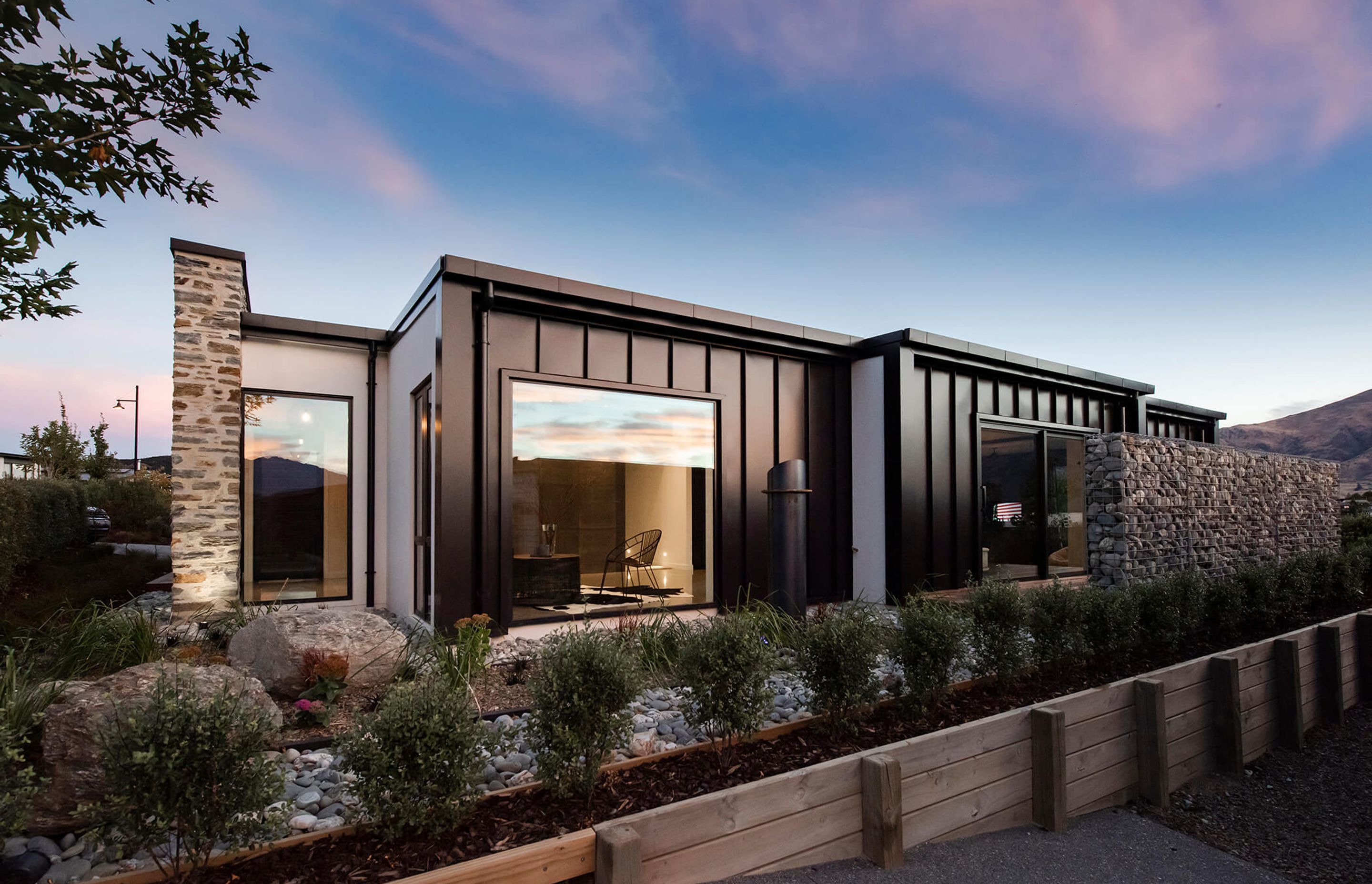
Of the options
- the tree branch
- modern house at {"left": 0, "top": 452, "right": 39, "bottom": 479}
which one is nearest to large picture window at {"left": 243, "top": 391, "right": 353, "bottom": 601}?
the tree branch

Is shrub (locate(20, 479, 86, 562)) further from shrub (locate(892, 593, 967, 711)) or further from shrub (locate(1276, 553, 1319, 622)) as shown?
shrub (locate(1276, 553, 1319, 622))

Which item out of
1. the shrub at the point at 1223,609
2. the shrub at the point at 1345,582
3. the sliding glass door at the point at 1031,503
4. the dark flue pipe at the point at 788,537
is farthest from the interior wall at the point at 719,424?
the shrub at the point at 1345,582

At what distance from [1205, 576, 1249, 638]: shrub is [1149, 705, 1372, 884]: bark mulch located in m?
1.10

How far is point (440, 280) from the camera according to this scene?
202 inches

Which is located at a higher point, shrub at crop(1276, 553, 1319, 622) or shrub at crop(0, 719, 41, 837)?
shrub at crop(0, 719, 41, 837)

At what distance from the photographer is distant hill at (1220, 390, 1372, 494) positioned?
120 feet

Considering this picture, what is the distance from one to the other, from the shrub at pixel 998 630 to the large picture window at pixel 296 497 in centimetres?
626

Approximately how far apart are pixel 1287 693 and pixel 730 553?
4.15 m

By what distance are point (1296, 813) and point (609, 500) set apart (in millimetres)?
7303

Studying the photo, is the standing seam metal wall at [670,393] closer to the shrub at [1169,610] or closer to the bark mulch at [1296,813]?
the shrub at [1169,610]

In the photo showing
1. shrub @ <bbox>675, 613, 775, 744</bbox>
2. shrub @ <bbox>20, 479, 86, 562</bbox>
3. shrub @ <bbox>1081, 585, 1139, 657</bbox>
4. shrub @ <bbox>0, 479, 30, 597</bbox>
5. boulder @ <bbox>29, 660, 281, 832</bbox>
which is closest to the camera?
boulder @ <bbox>29, 660, 281, 832</bbox>

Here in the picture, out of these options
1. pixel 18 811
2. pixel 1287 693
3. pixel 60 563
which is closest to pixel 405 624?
pixel 18 811

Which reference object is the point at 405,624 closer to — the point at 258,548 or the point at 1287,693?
the point at 258,548

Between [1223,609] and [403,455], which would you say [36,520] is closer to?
[403,455]
